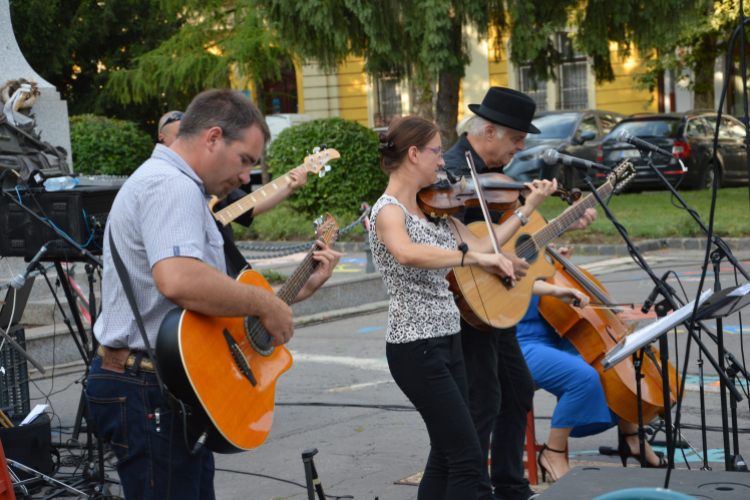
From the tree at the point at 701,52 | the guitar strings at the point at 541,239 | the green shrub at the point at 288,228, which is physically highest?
the tree at the point at 701,52

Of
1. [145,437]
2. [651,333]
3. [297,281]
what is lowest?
[145,437]

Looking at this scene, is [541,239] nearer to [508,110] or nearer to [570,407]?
[508,110]

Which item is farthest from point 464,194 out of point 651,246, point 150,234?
point 651,246

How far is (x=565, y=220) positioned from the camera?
179 inches

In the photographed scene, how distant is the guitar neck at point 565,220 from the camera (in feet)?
14.7

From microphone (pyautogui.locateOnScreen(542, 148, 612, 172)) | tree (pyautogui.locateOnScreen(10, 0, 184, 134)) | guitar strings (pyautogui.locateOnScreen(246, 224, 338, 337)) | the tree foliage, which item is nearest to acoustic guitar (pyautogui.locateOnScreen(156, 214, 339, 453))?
guitar strings (pyautogui.locateOnScreen(246, 224, 338, 337))

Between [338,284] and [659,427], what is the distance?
5394mm

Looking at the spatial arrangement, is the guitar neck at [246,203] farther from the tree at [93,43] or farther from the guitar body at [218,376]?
the tree at [93,43]

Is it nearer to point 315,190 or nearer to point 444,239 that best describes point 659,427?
point 444,239

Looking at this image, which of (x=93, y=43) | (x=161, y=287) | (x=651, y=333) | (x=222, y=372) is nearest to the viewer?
(x=161, y=287)

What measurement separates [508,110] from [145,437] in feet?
7.82

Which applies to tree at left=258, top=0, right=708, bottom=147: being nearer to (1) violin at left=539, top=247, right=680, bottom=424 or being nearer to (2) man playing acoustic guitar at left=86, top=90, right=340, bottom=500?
(1) violin at left=539, top=247, right=680, bottom=424

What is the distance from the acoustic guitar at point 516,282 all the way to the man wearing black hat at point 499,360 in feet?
0.30

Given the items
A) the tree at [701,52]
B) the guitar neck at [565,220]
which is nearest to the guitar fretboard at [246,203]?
the guitar neck at [565,220]
